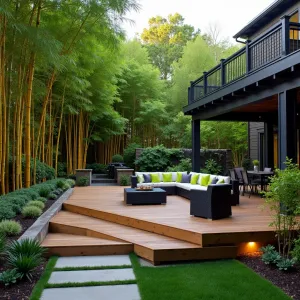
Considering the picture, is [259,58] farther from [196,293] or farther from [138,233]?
[196,293]

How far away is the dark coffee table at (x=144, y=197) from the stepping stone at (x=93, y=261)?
2.54 meters

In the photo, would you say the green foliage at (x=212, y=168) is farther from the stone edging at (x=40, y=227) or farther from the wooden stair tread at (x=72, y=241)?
the wooden stair tread at (x=72, y=241)

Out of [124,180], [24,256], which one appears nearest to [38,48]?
[24,256]

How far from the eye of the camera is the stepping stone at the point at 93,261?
361 cm

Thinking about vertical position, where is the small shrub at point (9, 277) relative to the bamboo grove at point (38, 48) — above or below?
below

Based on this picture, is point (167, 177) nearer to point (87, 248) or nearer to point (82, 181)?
point (82, 181)

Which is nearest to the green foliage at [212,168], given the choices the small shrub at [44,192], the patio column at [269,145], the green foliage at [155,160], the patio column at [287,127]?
the green foliage at [155,160]

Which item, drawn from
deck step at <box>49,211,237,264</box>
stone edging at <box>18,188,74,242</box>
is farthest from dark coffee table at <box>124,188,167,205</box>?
stone edging at <box>18,188,74,242</box>

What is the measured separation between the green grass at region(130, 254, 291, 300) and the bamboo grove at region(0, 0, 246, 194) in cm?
426

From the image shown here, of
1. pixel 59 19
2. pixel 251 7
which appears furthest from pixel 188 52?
pixel 59 19

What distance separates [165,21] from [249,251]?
2439 centimetres

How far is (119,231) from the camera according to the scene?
4.64 meters

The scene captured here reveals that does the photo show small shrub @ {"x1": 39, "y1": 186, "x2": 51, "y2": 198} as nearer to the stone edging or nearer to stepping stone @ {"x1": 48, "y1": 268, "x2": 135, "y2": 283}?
the stone edging

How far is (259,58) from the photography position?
9.05m
